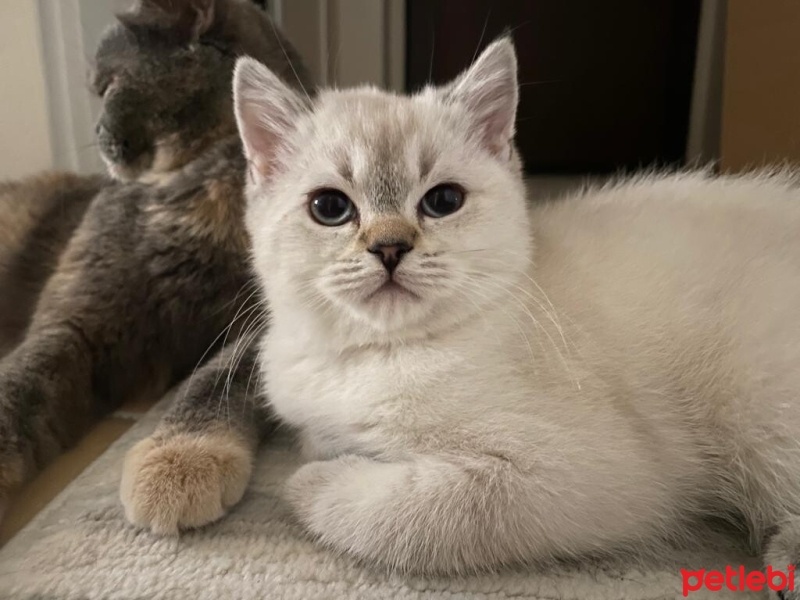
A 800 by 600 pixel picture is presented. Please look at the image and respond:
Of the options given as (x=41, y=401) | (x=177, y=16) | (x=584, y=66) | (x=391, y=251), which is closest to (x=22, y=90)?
(x=177, y=16)

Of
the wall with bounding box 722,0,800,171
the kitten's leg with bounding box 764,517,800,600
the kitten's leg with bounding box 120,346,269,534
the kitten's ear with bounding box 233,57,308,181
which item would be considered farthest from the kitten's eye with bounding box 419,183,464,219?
the wall with bounding box 722,0,800,171

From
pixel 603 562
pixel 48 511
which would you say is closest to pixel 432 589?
pixel 603 562

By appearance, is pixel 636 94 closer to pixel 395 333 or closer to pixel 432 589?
pixel 395 333

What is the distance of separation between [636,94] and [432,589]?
2.03 metres

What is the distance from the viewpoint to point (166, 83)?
1281mm

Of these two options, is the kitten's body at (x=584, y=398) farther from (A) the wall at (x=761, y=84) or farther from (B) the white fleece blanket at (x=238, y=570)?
(A) the wall at (x=761, y=84)

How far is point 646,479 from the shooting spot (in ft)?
2.60

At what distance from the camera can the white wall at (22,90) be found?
5.05 feet

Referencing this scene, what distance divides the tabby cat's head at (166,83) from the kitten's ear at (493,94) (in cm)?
55

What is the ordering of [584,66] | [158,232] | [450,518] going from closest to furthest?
[450,518]
[158,232]
[584,66]

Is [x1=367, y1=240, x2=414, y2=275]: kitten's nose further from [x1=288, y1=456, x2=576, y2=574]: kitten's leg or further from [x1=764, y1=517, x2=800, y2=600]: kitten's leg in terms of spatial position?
[x1=764, y1=517, x2=800, y2=600]: kitten's leg

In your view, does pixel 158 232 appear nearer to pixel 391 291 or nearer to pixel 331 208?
pixel 331 208

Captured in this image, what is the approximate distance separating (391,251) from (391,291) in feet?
0.15

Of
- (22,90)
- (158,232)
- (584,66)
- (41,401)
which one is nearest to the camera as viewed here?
(41,401)
